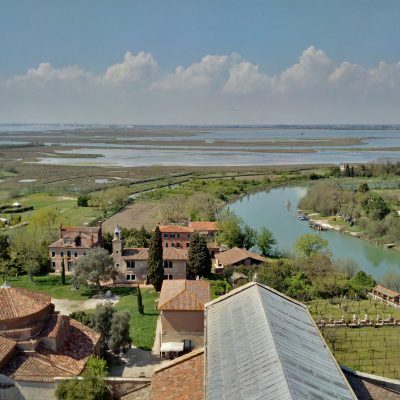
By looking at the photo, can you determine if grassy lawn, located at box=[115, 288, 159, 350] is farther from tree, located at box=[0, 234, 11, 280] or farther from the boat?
the boat

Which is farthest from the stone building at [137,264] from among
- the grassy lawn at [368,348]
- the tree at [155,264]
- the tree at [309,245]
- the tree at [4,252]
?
the grassy lawn at [368,348]

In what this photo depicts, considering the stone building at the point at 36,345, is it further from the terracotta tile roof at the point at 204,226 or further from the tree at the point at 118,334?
the terracotta tile roof at the point at 204,226

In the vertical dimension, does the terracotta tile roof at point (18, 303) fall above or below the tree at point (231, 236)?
above

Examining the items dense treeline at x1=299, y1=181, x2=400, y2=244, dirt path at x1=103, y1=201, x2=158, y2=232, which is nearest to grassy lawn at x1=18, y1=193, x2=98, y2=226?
dirt path at x1=103, y1=201, x2=158, y2=232

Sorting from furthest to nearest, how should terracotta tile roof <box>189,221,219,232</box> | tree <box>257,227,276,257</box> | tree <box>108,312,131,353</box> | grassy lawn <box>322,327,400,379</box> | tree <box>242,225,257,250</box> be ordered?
terracotta tile roof <box>189,221,219,232</box>
tree <box>242,225,257,250</box>
tree <box>257,227,276,257</box>
tree <box>108,312,131,353</box>
grassy lawn <box>322,327,400,379</box>

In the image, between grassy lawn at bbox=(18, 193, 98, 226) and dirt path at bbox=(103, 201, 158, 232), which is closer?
dirt path at bbox=(103, 201, 158, 232)

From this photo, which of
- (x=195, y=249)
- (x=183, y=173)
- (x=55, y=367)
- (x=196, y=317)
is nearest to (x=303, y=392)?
(x=55, y=367)
